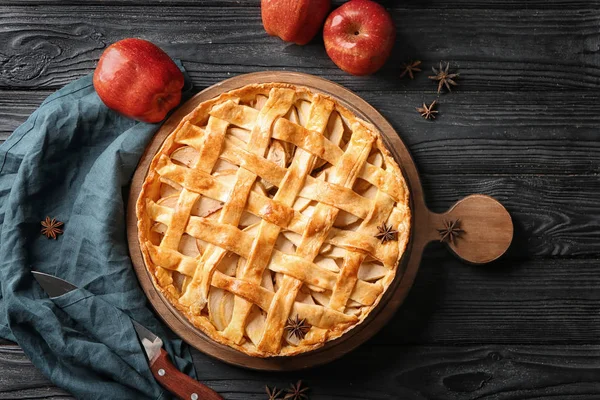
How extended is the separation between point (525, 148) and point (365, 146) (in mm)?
596

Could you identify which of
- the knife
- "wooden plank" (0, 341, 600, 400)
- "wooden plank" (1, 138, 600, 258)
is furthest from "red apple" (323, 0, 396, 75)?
the knife

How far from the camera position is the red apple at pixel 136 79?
1726mm

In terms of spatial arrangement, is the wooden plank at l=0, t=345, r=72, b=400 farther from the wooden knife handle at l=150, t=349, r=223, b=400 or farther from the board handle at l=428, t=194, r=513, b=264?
the board handle at l=428, t=194, r=513, b=264

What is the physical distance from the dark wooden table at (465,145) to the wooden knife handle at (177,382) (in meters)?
0.11

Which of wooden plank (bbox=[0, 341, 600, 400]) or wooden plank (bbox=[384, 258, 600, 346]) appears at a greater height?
wooden plank (bbox=[384, 258, 600, 346])

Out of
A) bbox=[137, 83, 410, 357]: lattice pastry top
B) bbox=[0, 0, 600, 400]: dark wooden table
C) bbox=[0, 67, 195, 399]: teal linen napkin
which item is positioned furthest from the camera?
bbox=[0, 0, 600, 400]: dark wooden table

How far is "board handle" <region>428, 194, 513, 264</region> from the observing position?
1800mm

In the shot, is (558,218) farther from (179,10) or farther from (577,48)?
Result: (179,10)

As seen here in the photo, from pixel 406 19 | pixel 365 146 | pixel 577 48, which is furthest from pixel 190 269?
pixel 577 48

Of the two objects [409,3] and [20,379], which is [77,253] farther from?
[409,3]

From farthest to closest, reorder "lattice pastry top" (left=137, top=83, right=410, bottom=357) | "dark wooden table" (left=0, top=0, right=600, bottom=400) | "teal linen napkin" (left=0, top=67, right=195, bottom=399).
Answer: "dark wooden table" (left=0, top=0, right=600, bottom=400) → "teal linen napkin" (left=0, top=67, right=195, bottom=399) → "lattice pastry top" (left=137, top=83, right=410, bottom=357)

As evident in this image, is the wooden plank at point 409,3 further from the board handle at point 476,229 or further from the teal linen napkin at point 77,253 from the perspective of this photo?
the board handle at point 476,229

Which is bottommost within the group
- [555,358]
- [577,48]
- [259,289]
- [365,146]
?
[555,358]

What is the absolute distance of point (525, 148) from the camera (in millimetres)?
1929
